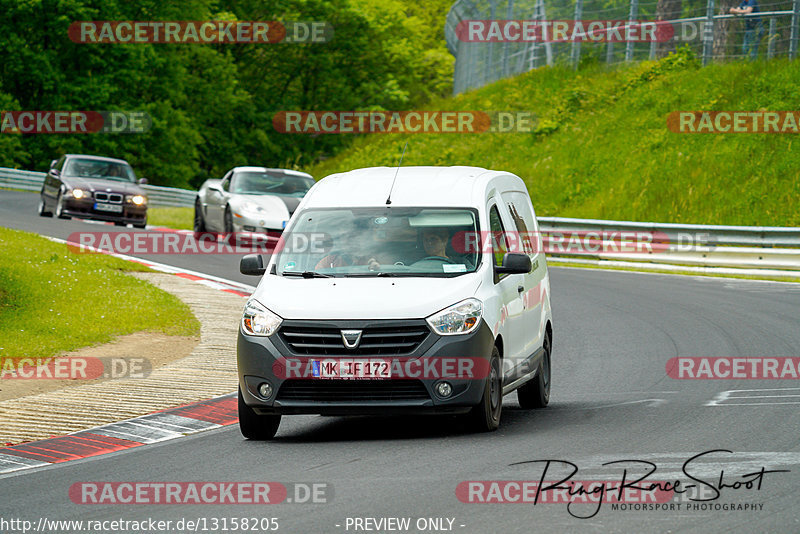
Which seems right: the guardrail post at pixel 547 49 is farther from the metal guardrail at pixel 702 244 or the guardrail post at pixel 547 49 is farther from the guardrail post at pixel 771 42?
the metal guardrail at pixel 702 244

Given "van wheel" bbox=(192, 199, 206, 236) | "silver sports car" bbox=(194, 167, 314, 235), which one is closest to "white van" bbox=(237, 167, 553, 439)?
"silver sports car" bbox=(194, 167, 314, 235)

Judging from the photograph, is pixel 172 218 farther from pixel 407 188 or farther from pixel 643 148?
pixel 407 188

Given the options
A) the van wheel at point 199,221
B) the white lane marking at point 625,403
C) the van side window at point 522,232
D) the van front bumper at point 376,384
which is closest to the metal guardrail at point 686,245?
the van wheel at point 199,221

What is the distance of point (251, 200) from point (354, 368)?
18240mm

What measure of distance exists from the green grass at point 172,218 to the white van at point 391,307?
78.9ft

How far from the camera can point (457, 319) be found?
348 inches

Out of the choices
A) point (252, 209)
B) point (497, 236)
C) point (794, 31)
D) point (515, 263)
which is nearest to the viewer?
point (515, 263)

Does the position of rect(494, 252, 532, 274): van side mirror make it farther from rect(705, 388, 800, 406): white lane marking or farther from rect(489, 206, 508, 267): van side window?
rect(705, 388, 800, 406): white lane marking

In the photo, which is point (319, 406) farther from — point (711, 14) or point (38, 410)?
point (711, 14)

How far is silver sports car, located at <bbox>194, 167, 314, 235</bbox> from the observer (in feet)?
86.4

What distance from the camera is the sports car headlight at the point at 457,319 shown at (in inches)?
346

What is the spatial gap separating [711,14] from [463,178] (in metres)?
26.8

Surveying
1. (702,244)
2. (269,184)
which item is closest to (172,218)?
(269,184)

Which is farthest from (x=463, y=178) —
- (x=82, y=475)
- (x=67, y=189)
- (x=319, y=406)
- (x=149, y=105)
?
(x=149, y=105)
